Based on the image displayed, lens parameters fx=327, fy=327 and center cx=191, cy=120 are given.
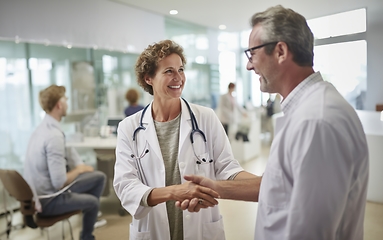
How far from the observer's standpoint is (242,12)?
13.4 feet

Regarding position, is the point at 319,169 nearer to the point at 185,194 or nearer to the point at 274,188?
the point at 274,188

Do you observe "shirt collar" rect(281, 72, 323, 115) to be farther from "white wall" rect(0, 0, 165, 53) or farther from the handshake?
"white wall" rect(0, 0, 165, 53)

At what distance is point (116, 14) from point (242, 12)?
187cm

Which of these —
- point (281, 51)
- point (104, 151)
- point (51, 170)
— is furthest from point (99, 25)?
point (281, 51)

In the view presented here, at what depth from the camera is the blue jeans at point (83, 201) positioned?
8.67 ft

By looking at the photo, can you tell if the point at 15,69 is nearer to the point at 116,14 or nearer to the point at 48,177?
the point at 116,14

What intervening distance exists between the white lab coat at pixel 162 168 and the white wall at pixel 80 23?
116 inches

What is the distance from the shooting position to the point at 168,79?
1.55m

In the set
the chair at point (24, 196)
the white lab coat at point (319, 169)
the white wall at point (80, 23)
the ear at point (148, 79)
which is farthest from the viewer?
the white wall at point (80, 23)

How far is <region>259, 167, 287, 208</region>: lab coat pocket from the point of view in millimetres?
959

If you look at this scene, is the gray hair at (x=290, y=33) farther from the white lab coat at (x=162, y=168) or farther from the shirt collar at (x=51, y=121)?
the shirt collar at (x=51, y=121)

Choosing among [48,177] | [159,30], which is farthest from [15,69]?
[159,30]

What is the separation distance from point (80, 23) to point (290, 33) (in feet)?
12.7

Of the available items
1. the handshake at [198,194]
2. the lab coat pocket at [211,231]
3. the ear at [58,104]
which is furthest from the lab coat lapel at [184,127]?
the ear at [58,104]
